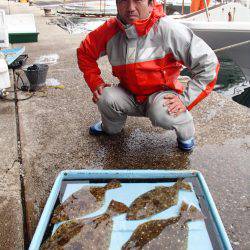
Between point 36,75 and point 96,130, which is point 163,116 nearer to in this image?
point 96,130

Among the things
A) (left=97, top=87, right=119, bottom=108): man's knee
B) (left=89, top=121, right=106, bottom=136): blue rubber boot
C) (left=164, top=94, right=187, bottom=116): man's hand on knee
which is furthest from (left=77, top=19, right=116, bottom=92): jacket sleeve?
(left=164, top=94, right=187, bottom=116): man's hand on knee

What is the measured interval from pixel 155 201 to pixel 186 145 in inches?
35.2

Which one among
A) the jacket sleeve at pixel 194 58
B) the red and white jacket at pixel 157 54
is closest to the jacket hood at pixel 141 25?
the red and white jacket at pixel 157 54

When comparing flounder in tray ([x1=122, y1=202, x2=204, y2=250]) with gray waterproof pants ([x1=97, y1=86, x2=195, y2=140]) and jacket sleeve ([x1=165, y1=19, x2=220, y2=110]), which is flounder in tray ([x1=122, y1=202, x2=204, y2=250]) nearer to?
gray waterproof pants ([x1=97, y1=86, x2=195, y2=140])

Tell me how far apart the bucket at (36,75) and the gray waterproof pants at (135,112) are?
141 centimetres

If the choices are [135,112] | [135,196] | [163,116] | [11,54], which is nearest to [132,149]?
[135,112]

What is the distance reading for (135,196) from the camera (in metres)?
2.26

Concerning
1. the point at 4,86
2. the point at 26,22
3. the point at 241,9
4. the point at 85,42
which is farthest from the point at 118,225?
the point at 241,9

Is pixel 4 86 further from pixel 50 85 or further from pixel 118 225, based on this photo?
pixel 118 225

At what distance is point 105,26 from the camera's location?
2.85m

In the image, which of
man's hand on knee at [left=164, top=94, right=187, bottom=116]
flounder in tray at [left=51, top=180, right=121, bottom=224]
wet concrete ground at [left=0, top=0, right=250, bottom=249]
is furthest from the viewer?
man's hand on knee at [left=164, top=94, right=187, bottom=116]

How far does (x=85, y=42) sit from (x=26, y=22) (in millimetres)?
4638

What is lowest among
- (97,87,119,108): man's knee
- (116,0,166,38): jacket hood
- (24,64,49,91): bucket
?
(24,64,49,91): bucket

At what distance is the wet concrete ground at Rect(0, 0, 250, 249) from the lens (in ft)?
7.72
